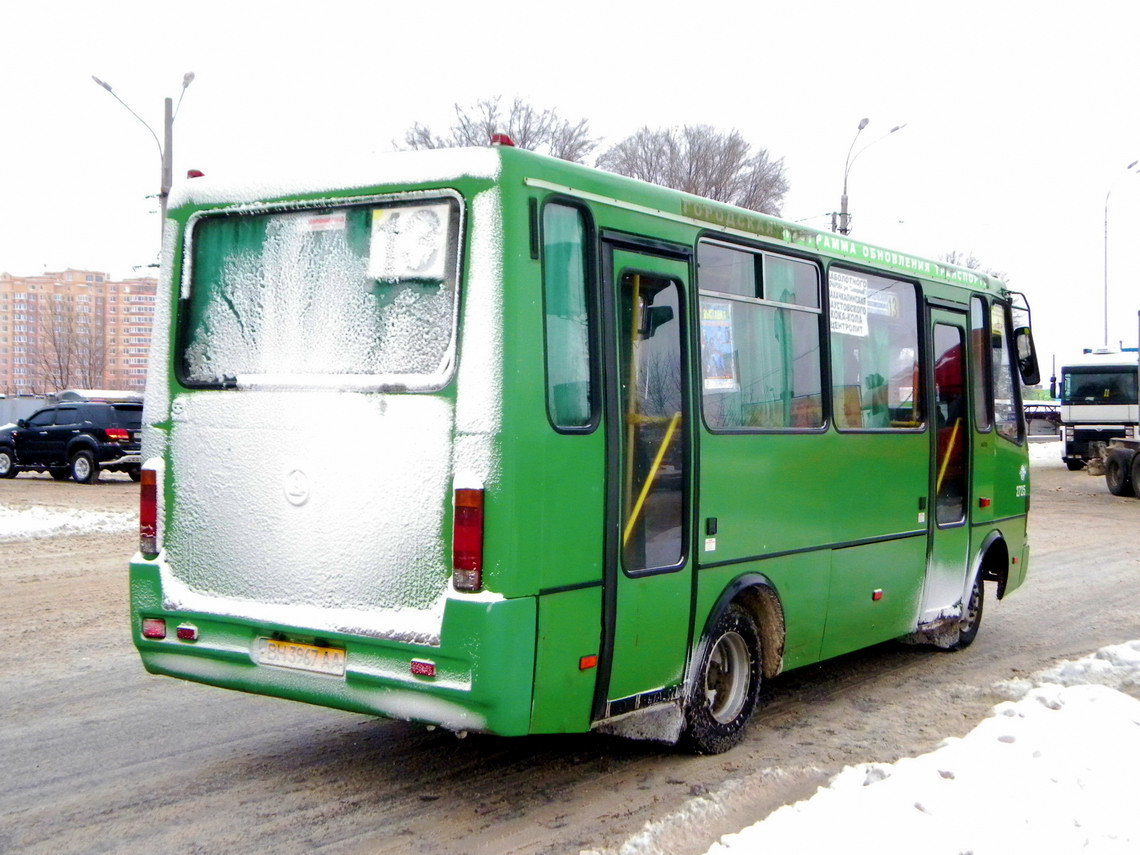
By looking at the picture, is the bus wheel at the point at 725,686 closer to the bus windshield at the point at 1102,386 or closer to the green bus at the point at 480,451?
the green bus at the point at 480,451

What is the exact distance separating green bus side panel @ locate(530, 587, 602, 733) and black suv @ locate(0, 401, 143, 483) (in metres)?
22.5

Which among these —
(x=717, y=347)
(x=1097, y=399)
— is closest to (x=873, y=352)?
(x=717, y=347)

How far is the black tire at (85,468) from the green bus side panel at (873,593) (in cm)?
2184

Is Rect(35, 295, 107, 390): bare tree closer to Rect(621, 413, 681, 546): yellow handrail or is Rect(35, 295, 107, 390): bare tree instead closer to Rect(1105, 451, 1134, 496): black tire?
Rect(1105, 451, 1134, 496): black tire

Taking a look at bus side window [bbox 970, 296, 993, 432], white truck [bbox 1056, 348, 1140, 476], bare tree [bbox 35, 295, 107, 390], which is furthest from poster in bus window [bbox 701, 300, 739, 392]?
bare tree [bbox 35, 295, 107, 390]

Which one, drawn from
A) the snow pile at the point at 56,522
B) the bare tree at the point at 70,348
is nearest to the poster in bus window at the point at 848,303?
the snow pile at the point at 56,522

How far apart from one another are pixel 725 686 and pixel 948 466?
3.09m

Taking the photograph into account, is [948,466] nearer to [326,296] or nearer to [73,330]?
[326,296]

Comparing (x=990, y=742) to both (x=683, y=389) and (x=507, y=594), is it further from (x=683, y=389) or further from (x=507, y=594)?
(x=507, y=594)

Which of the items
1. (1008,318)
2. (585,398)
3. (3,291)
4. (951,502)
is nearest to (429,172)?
(585,398)

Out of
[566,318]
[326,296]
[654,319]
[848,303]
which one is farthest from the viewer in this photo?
[848,303]

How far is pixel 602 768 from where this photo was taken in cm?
602

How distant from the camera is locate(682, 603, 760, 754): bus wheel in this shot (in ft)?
20.0

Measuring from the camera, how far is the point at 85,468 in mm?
26484
